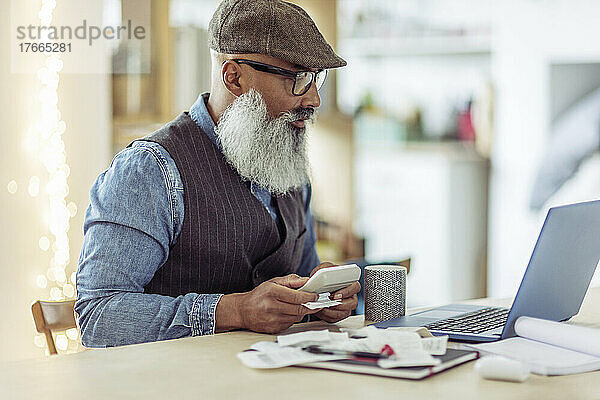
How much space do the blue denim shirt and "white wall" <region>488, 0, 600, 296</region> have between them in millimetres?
3156

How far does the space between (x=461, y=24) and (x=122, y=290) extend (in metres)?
3.88

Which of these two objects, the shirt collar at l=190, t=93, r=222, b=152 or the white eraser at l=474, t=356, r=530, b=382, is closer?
the white eraser at l=474, t=356, r=530, b=382

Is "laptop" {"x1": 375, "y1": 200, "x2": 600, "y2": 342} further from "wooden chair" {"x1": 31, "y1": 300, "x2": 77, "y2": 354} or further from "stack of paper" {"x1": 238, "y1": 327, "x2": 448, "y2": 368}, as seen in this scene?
"wooden chair" {"x1": 31, "y1": 300, "x2": 77, "y2": 354}

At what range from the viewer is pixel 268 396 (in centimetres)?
117

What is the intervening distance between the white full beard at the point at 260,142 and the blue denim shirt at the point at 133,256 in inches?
6.7

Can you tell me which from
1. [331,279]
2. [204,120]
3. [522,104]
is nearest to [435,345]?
[331,279]

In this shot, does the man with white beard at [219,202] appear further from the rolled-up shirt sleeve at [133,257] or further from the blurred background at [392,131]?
the blurred background at [392,131]

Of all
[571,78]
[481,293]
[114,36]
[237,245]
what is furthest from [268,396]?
[481,293]

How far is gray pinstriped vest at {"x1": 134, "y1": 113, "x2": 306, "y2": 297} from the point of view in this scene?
188 centimetres

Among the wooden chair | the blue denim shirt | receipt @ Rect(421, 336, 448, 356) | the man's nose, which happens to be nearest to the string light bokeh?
the wooden chair

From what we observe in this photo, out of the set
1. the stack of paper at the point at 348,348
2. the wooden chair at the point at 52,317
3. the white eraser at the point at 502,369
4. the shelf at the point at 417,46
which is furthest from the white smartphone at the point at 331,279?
the shelf at the point at 417,46

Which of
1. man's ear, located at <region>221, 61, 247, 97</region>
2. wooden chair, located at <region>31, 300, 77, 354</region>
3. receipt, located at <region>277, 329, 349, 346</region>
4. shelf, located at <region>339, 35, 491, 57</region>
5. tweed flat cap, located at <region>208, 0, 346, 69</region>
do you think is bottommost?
wooden chair, located at <region>31, 300, 77, 354</region>

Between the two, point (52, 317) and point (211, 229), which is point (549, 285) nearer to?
point (211, 229)

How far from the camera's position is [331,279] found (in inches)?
63.4
